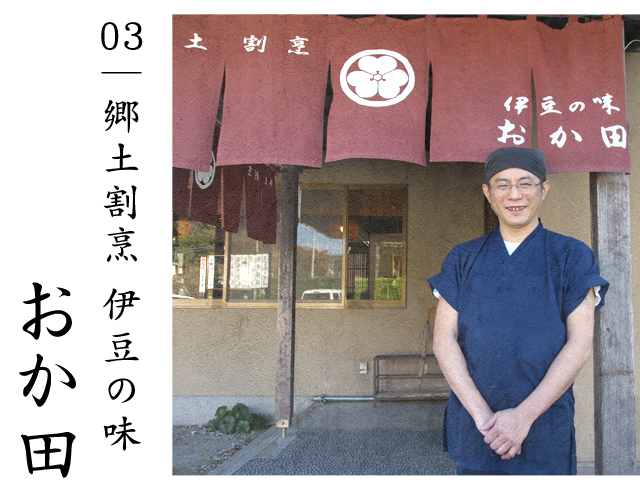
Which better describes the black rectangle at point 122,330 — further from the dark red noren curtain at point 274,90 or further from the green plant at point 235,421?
the green plant at point 235,421

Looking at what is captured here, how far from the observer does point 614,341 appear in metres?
2.64

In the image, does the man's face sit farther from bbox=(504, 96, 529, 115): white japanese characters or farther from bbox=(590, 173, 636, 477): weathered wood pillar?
bbox=(590, 173, 636, 477): weathered wood pillar

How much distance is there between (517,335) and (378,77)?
1762mm

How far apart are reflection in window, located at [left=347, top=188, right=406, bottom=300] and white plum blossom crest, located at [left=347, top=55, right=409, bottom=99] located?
2944mm

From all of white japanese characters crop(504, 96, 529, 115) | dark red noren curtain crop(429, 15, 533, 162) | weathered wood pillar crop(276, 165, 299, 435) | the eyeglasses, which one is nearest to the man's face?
the eyeglasses

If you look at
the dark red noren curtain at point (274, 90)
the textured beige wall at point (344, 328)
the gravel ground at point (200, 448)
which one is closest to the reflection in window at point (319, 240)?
the textured beige wall at point (344, 328)

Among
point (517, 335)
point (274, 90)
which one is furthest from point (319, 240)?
point (517, 335)

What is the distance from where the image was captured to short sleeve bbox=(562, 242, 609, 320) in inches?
89.5

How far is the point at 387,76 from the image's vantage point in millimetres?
2715

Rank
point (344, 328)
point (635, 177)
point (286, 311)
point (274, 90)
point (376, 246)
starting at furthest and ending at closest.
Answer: point (376, 246) < point (344, 328) < point (286, 311) < point (635, 177) < point (274, 90)

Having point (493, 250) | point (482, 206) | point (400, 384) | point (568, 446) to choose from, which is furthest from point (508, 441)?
point (482, 206)

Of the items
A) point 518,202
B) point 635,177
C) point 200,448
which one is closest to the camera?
point 518,202

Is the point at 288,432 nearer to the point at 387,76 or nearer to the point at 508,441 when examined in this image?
the point at 508,441

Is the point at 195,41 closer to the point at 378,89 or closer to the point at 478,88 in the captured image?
the point at 378,89
